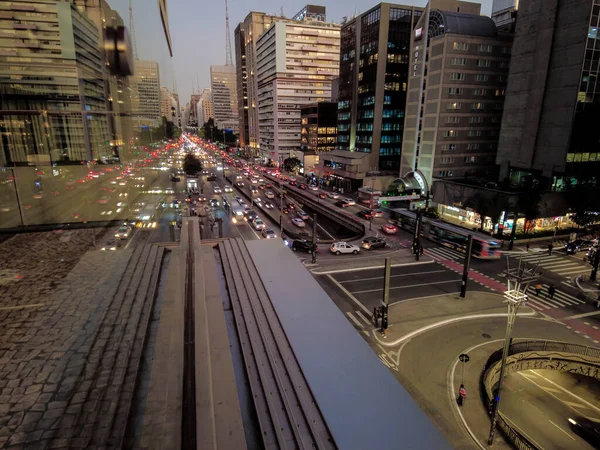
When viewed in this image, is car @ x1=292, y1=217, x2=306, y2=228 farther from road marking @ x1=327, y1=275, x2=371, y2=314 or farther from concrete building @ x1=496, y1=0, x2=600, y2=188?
concrete building @ x1=496, y1=0, x2=600, y2=188

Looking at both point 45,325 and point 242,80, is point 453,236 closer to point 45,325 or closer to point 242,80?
point 45,325

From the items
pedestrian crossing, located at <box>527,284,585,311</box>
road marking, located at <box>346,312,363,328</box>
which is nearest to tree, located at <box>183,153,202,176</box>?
road marking, located at <box>346,312,363,328</box>

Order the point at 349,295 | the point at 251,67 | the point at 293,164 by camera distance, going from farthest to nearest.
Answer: the point at 251,67, the point at 293,164, the point at 349,295

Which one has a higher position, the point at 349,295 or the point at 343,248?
the point at 343,248

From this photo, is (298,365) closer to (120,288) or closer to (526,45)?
(120,288)

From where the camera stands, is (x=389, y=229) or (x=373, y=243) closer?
(x=373, y=243)

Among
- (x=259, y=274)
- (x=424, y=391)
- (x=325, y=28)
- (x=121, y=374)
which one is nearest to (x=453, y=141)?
(x=424, y=391)

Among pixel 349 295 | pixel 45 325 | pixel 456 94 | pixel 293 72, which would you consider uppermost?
pixel 293 72

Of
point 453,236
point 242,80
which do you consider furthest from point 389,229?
point 242,80

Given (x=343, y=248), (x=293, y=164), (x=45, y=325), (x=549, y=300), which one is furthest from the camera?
(x=293, y=164)
